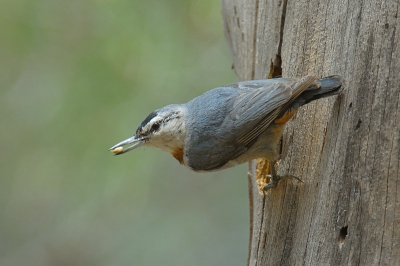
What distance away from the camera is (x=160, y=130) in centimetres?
359

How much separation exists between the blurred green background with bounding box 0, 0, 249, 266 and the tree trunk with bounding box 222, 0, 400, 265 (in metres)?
1.92

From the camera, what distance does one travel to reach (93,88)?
4855 millimetres

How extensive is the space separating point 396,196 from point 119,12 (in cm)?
352

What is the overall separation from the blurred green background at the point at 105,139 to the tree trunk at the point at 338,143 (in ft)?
6.30

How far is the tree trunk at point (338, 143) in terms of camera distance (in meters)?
2.28

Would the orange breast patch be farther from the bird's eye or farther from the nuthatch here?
the bird's eye

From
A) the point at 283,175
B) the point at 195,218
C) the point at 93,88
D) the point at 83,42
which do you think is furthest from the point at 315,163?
the point at 195,218

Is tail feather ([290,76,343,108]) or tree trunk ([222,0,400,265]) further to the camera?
tail feather ([290,76,343,108])

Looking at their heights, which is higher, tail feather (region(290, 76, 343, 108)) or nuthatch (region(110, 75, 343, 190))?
tail feather (region(290, 76, 343, 108))

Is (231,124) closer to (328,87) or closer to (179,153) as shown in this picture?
(179,153)

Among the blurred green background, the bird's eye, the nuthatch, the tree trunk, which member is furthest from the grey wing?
the blurred green background

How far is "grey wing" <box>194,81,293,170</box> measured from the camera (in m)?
2.99

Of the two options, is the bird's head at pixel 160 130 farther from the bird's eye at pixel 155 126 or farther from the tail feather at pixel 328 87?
the tail feather at pixel 328 87

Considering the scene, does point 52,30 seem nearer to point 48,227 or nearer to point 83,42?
point 83,42
